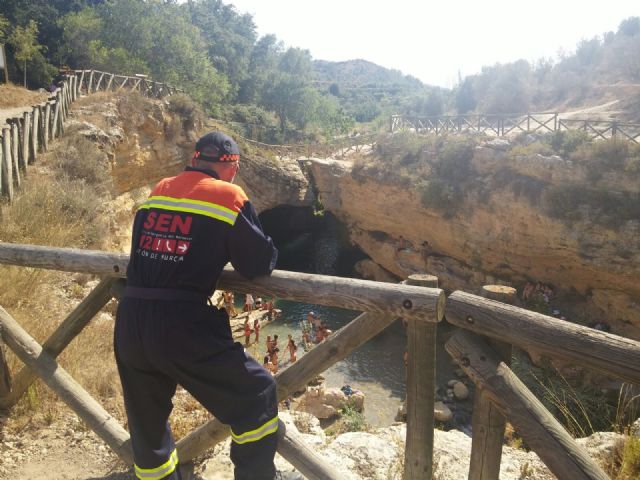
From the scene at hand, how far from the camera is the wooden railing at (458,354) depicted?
1789mm

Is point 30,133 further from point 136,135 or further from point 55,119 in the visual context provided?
point 136,135

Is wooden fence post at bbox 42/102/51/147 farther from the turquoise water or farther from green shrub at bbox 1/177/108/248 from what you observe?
the turquoise water

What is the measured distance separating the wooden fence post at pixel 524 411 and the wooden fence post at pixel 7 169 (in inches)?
376

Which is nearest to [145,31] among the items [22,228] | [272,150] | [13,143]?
[272,150]

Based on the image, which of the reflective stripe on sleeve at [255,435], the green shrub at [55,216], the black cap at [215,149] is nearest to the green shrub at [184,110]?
the green shrub at [55,216]

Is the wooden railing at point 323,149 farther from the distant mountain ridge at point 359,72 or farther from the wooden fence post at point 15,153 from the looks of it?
the distant mountain ridge at point 359,72

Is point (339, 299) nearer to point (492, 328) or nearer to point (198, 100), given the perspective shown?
point (492, 328)

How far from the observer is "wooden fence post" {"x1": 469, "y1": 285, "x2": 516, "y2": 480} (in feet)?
6.82

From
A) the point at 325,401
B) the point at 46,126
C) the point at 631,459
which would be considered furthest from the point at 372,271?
the point at 631,459

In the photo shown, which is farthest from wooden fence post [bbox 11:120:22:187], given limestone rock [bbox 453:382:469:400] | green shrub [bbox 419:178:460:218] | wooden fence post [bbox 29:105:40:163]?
green shrub [bbox 419:178:460:218]

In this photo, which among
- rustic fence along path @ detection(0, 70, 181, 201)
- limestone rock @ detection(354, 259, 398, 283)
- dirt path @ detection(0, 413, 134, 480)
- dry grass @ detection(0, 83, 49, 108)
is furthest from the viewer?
limestone rock @ detection(354, 259, 398, 283)

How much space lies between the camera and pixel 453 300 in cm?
205

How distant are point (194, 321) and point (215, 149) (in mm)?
907

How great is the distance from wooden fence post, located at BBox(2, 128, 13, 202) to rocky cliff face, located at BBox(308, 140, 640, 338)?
1605 cm
